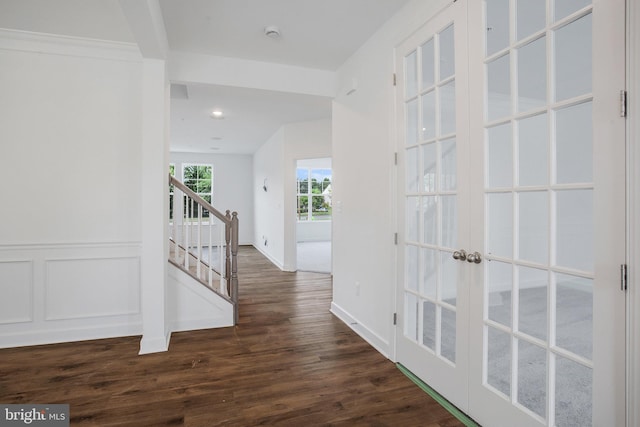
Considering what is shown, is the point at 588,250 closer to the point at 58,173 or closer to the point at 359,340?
the point at 359,340

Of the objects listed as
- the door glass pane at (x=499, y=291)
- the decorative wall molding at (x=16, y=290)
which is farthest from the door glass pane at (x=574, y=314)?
the decorative wall molding at (x=16, y=290)

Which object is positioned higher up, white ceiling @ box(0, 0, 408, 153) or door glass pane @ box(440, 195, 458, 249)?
white ceiling @ box(0, 0, 408, 153)

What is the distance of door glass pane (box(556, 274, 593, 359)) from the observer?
4.50ft

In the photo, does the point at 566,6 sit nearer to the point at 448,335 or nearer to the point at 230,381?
the point at 448,335

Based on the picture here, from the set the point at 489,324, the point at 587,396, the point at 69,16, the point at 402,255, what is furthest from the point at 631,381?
the point at 69,16

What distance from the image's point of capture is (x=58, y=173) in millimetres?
2938

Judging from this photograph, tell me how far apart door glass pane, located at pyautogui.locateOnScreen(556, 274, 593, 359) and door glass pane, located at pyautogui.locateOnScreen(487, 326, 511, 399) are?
0.30 metres

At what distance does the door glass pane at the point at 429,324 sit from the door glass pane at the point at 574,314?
2.69ft

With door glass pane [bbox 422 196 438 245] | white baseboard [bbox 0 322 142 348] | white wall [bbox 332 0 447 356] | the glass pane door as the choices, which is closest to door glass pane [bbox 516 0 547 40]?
the glass pane door

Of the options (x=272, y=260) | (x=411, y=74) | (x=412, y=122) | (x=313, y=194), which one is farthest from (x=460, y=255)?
(x=313, y=194)

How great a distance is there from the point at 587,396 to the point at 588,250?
0.72m

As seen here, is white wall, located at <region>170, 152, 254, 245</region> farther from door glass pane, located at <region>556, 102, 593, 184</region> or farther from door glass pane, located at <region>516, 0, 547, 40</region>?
door glass pane, located at <region>556, 102, 593, 184</region>

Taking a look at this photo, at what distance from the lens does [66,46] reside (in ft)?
9.59
